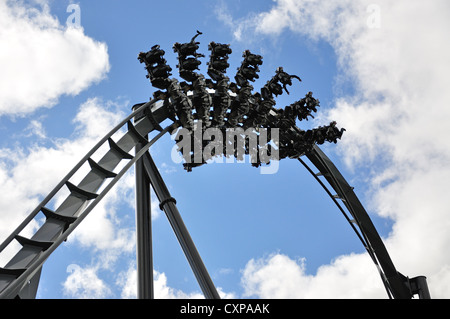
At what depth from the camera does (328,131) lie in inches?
537

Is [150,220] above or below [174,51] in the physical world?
below

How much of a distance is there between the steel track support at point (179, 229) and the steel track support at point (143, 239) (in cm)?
22

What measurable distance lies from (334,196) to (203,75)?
566 centimetres

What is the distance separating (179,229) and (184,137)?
2.01 m

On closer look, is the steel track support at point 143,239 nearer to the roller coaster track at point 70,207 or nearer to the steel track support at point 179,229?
the steel track support at point 179,229

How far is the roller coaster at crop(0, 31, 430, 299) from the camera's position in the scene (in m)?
9.28

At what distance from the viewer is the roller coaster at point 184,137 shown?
928 centimetres

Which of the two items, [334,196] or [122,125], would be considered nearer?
[122,125]

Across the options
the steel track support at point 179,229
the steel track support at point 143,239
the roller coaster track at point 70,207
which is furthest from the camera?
the steel track support at point 143,239

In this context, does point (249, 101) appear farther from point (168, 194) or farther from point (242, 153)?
point (168, 194)

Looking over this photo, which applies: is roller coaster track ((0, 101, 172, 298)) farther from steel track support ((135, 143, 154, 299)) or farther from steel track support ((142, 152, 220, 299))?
steel track support ((142, 152, 220, 299))
